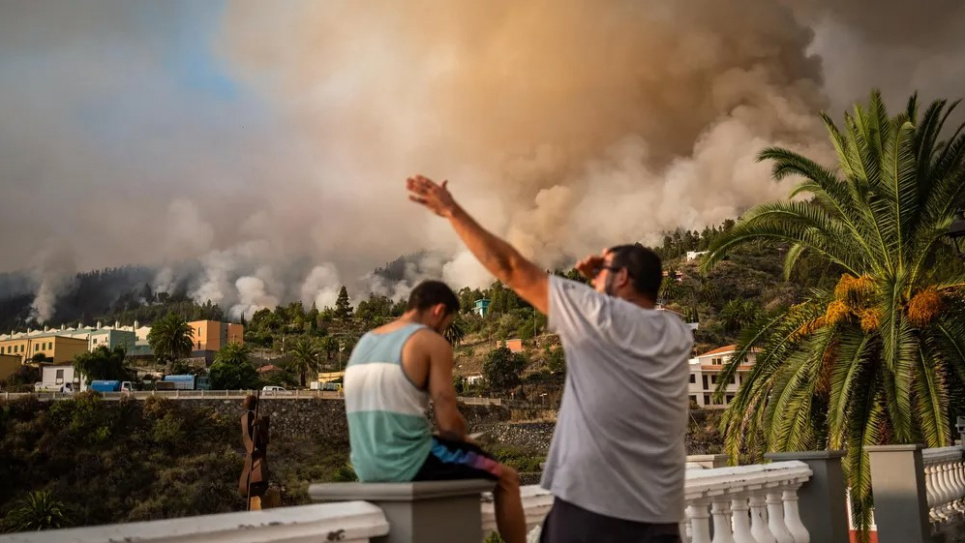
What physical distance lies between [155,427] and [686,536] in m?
54.2

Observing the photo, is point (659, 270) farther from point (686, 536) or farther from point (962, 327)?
point (962, 327)

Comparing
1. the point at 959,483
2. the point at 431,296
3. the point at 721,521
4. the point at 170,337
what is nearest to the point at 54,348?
the point at 170,337

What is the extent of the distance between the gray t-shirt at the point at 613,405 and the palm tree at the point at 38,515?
4016 centimetres

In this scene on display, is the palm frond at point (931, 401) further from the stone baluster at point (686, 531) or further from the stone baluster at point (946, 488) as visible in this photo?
the stone baluster at point (686, 531)

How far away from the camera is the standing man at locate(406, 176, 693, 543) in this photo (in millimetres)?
2080

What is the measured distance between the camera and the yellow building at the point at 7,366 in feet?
253

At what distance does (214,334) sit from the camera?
402 ft

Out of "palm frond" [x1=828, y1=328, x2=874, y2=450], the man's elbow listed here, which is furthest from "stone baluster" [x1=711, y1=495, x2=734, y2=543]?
"palm frond" [x1=828, y1=328, x2=874, y2=450]

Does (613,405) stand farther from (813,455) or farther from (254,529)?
(813,455)

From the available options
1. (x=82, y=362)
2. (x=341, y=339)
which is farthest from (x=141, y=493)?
(x=341, y=339)

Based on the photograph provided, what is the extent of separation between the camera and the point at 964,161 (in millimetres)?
9836

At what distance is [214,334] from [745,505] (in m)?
126

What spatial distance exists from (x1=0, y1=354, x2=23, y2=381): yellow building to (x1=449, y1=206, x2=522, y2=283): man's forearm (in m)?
87.6

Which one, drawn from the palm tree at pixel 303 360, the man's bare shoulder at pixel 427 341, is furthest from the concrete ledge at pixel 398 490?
the palm tree at pixel 303 360
